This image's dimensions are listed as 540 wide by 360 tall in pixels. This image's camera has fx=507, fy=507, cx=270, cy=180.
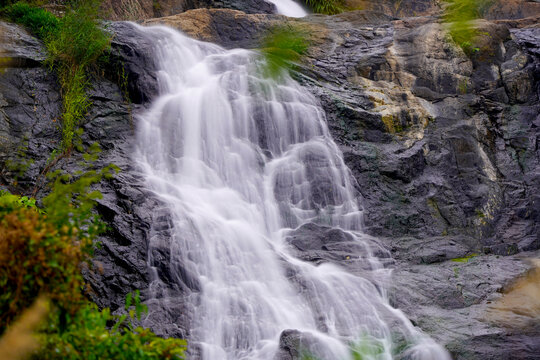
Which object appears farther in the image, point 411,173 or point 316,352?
point 411,173

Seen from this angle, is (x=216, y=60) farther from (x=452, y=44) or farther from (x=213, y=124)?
(x=452, y=44)

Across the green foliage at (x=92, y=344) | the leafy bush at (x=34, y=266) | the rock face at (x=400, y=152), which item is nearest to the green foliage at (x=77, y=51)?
the rock face at (x=400, y=152)

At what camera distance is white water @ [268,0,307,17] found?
1619 cm

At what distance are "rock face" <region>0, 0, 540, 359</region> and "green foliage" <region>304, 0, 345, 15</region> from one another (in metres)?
3.14

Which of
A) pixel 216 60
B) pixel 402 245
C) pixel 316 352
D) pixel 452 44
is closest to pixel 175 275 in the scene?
pixel 316 352

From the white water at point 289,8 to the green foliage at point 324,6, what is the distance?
1.08 feet

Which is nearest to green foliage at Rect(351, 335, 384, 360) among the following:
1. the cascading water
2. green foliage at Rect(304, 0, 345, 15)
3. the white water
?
the cascading water

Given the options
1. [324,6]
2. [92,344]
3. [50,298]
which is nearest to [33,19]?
[50,298]

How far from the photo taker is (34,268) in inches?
122

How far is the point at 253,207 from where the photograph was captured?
8.24 m

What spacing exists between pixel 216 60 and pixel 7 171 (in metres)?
5.45

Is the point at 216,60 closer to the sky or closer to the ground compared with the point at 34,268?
closer to the sky

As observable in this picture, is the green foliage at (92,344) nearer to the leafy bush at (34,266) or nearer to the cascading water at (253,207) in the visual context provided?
the leafy bush at (34,266)

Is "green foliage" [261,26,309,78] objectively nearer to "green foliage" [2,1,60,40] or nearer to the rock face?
the rock face
